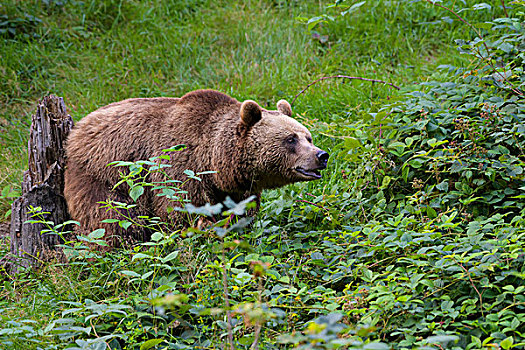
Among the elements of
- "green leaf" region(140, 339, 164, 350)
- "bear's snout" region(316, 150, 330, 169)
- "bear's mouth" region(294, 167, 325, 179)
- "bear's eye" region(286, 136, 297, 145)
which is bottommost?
"green leaf" region(140, 339, 164, 350)

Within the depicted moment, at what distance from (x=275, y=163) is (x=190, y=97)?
103cm

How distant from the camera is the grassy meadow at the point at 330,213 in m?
3.23

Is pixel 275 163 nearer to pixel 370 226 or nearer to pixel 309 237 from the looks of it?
pixel 309 237

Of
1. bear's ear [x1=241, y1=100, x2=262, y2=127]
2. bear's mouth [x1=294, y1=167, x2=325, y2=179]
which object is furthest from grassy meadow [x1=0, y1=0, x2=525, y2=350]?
bear's ear [x1=241, y1=100, x2=262, y2=127]

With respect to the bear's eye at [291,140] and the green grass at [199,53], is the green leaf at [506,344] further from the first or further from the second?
the green grass at [199,53]

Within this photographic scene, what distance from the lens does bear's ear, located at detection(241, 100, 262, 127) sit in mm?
4769

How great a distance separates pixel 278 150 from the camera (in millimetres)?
4750

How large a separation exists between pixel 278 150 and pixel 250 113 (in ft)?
1.33

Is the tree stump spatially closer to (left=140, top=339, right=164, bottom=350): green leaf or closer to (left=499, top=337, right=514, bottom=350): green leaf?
(left=140, top=339, right=164, bottom=350): green leaf

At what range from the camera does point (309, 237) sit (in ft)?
15.5

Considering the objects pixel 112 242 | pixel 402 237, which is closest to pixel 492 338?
pixel 402 237

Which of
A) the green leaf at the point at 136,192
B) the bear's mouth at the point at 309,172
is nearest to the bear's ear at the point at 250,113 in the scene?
the bear's mouth at the point at 309,172

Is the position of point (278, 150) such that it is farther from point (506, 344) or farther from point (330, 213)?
point (506, 344)

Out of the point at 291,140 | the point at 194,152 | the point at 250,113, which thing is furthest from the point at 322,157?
the point at 194,152
